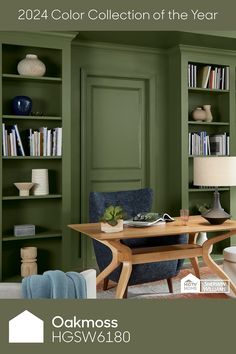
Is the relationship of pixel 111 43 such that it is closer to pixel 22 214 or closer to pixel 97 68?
pixel 97 68

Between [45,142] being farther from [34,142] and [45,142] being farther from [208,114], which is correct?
[208,114]

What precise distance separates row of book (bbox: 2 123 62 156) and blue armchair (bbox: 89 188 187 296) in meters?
0.70

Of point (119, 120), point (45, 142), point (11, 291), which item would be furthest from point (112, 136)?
point (11, 291)

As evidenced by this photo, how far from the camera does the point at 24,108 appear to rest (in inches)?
160

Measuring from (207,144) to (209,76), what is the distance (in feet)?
2.44

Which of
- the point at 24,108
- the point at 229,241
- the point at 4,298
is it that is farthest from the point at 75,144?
the point at 4,298

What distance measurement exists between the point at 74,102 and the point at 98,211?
1.35 m

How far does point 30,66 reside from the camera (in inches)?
159

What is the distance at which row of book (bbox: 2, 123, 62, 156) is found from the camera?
401 cm

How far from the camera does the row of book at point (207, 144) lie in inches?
190

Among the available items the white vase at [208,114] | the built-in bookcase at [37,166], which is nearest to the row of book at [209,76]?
the white vase at [208,114]

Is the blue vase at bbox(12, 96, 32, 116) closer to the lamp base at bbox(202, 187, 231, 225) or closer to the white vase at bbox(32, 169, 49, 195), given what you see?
the white vase at bbox(32, 169, 49, 195)

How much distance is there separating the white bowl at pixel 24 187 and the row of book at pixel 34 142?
27 centimetres

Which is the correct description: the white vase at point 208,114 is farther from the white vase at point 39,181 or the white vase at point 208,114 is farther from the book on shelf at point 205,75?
the white vase at point 39,181
